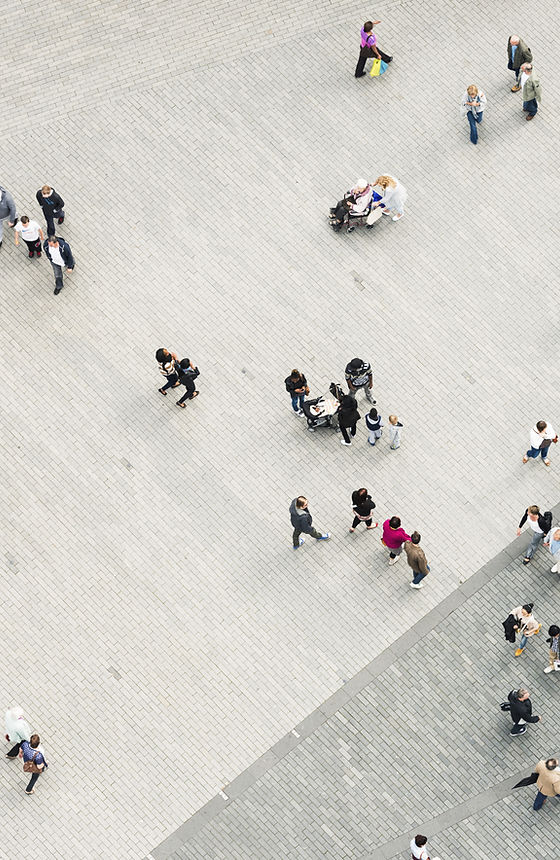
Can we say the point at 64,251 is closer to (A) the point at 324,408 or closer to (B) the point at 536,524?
(A) the point at 324,408

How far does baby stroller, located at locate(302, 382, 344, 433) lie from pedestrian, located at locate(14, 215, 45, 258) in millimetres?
5940

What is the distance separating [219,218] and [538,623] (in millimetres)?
9692

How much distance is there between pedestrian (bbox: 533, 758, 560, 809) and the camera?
77.2 feet


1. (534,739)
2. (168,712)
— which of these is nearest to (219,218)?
(168,712)


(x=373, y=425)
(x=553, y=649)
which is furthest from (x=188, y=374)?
(x=553, y=649)

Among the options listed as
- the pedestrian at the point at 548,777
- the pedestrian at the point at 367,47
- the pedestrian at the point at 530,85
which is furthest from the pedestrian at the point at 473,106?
the pedestrian at the point at 548,777

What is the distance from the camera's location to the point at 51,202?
2775 cm

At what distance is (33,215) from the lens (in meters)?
28.9

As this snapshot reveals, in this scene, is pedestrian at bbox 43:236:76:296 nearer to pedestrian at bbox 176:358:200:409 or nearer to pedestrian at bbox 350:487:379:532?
pedestrian at bbox 176:358:200:409

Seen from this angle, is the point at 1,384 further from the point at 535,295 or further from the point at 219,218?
the point at 535,295

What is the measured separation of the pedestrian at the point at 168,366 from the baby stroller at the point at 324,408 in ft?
7.64

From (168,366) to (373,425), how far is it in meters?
3.71

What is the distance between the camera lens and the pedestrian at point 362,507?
25.2 metres

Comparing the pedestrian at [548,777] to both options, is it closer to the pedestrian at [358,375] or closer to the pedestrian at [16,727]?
the pedestrian at [358,375]
